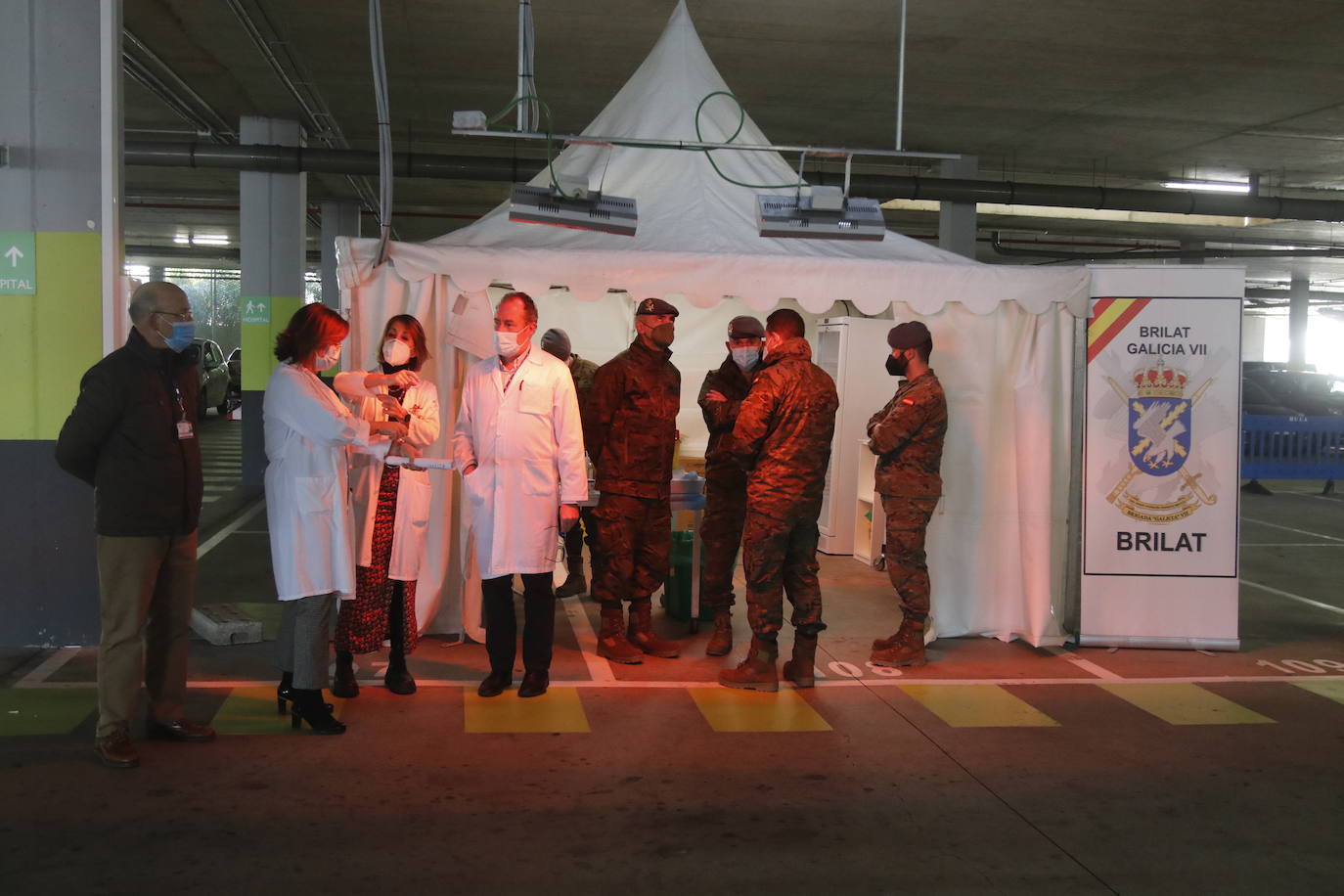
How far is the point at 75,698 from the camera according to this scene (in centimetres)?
538

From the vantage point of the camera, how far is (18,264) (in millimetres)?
6281

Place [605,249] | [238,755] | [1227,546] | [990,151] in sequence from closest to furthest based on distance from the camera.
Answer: [238,755], [605,249], [1227,546], [990,151]

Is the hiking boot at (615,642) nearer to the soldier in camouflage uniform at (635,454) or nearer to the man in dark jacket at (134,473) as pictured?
the soldier in camouflage uniform at (635,454)

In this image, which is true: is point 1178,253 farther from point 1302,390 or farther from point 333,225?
point 333,225

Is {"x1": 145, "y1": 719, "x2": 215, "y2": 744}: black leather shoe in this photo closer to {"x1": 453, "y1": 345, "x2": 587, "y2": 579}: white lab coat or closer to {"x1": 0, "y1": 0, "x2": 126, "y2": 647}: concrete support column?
{"x1": 453, "y1": 345, "x2": 587, "y2": 579}: white lab coat

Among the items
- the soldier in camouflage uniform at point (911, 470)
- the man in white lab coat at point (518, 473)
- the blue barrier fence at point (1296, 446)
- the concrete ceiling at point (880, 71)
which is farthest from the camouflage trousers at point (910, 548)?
the blue barrier fence at point (1296, 446)

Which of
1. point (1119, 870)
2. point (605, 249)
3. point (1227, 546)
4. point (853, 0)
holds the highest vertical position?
point (853, 0)

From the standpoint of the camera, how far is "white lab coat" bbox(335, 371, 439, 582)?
17.2 ft

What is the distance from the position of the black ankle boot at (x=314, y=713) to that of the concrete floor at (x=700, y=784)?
0.27 ft

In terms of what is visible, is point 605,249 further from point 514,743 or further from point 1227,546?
point 1227,546

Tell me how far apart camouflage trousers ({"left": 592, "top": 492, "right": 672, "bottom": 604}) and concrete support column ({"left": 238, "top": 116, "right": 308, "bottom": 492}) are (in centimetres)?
1071

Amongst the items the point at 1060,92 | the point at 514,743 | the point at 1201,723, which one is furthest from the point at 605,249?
the point at 1060,92

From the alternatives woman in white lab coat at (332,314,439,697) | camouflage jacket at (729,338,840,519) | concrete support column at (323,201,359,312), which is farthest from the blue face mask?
concrete support column at (323,201,359,312)

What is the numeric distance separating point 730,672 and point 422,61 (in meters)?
9.03
